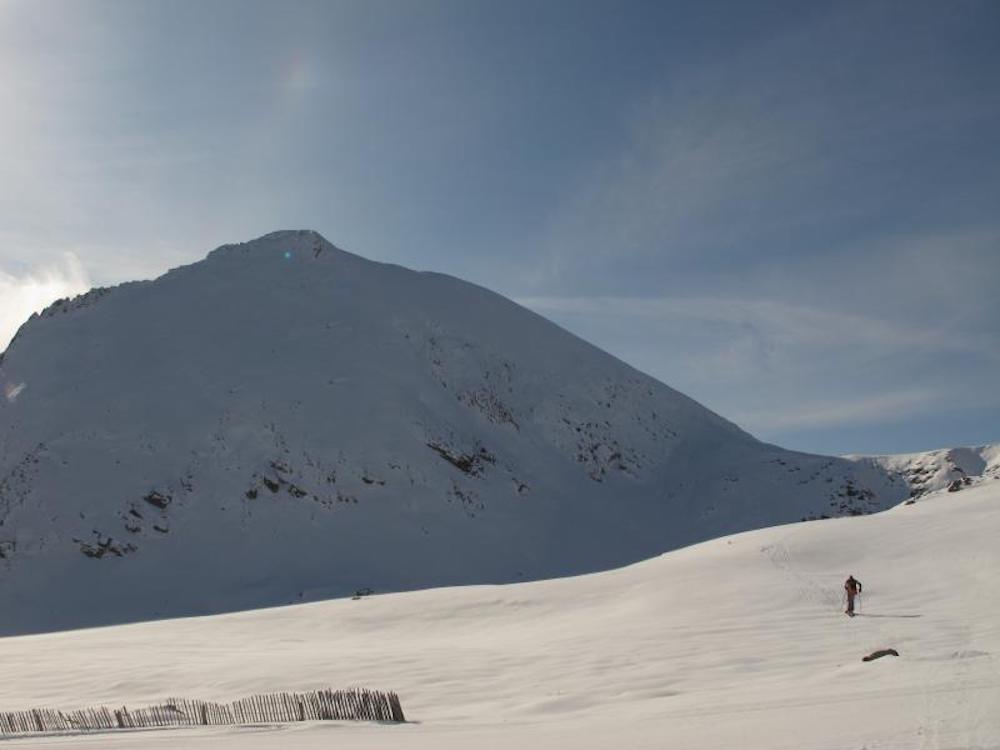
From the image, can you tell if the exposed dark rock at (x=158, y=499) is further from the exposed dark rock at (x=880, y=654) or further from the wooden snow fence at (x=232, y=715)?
the exposed dark rock at (x=880, y=654)

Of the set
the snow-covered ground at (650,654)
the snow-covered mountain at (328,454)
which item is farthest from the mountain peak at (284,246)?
the snow-covered ground at (650,654)

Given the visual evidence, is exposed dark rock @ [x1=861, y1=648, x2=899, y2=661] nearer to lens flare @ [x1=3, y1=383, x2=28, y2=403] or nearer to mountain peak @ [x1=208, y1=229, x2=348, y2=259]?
lens flare @ [x1=3, y1=383, x2=28, y2=403]

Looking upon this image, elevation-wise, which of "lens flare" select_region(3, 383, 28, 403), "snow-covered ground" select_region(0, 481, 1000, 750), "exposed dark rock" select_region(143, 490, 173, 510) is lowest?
"snow-covered ground" select_region(0, 481, 1000, 750)

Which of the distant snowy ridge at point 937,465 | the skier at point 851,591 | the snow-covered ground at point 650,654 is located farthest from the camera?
the distant snowy ridge at point 937,465

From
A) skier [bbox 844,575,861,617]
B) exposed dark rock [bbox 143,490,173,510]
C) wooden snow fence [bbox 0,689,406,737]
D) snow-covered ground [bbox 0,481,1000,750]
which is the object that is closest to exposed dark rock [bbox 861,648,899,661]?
snow-covered ground [bbox 0,481,1000,750]

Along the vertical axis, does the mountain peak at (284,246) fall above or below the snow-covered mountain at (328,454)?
above

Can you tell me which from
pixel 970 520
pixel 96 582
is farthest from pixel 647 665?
pixel 96 582

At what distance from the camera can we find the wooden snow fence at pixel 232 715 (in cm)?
1252

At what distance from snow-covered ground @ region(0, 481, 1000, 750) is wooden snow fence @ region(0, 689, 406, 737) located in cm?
59

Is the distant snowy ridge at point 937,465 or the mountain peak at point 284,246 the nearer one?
the distant snowy ridge at point 937,465

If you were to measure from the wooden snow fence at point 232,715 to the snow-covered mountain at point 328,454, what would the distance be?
26.9 m

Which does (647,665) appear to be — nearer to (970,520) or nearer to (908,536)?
(908,536)

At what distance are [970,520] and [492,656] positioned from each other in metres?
19.4

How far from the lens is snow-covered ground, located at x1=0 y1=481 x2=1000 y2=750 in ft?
33.6
